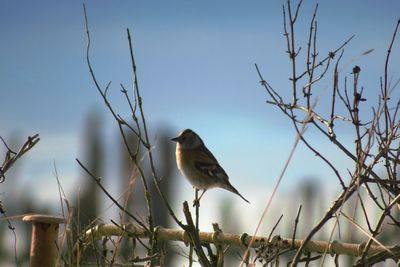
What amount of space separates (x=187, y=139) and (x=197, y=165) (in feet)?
0.90

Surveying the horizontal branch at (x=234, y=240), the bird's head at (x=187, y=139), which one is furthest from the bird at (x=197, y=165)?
the horizontal branch at (x=234, y=240)

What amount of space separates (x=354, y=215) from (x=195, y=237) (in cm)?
56

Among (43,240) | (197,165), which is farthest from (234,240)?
(197,165)

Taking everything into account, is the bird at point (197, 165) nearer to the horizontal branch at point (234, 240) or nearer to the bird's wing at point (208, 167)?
the bird's wing at point (208, 167)

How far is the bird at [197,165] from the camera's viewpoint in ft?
20.1

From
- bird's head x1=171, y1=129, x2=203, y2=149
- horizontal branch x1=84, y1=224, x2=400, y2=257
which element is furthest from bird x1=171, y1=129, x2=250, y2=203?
horizontal branch x1=84, y1=224, x2=400, y2=257

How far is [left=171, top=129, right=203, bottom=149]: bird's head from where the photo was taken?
6.27 meters

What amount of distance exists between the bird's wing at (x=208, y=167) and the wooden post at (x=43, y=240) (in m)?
2.69

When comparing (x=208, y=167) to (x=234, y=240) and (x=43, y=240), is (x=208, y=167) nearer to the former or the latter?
(x=43, y=240)

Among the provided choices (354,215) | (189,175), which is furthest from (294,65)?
(189,175)

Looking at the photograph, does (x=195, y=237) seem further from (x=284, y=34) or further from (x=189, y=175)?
(x=189, y=175)

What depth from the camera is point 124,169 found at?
9.18 metres

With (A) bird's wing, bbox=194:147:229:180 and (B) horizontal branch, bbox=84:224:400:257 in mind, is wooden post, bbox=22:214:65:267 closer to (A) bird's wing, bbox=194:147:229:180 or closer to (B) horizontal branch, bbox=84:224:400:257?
(B) horizontal branch, bbox=84:224:400:257

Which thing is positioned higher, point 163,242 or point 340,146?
point 340,146
